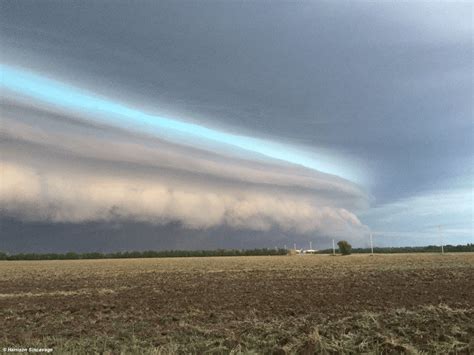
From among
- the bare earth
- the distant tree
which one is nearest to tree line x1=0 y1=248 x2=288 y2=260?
the distant tree

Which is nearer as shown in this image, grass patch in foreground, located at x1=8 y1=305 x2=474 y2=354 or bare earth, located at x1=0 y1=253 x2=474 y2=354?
grass patch in foreground, located at x1=8 y1=305 x2=474 y2=354

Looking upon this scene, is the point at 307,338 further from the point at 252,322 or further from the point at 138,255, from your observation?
the point at 138,255

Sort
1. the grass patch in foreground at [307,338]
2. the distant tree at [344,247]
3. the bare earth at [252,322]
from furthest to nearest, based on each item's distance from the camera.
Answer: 1. the distant tree at [344,247]
2. the bare earth at [252,322]
3. the grass patch in foreground at [307,338]

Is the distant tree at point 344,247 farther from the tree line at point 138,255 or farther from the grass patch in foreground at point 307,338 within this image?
the grass patch in foreground at point 307,338

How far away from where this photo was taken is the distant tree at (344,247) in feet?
420

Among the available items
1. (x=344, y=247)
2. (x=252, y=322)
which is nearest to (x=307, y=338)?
(x=252, y=322)

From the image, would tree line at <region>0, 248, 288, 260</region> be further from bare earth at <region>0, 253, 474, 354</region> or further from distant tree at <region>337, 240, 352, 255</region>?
bare earth at <region>0, 253, 474, 354</region>

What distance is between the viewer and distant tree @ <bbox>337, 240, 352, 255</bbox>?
420 ft

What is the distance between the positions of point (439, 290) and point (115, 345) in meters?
17.4

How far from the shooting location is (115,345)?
35.9 feet

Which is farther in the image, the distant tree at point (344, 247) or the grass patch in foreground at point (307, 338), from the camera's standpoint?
the distant tree at point (344, 247)

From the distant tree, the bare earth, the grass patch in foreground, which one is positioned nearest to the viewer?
the grass patch in foreground

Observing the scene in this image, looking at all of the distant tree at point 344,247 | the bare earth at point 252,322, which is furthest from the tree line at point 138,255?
the bare earth at point 252,322

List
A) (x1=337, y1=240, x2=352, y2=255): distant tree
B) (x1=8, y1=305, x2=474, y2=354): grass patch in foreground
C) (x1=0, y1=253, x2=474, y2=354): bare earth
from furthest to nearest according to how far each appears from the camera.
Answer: (x1=337, y1=240, x2=352, y2=255): distant tree → (x1=0, y1=253, x2=474, y2=354): bare earth → (x1=8, y1=305, x2=474, y2=354): grass patch in foreground
